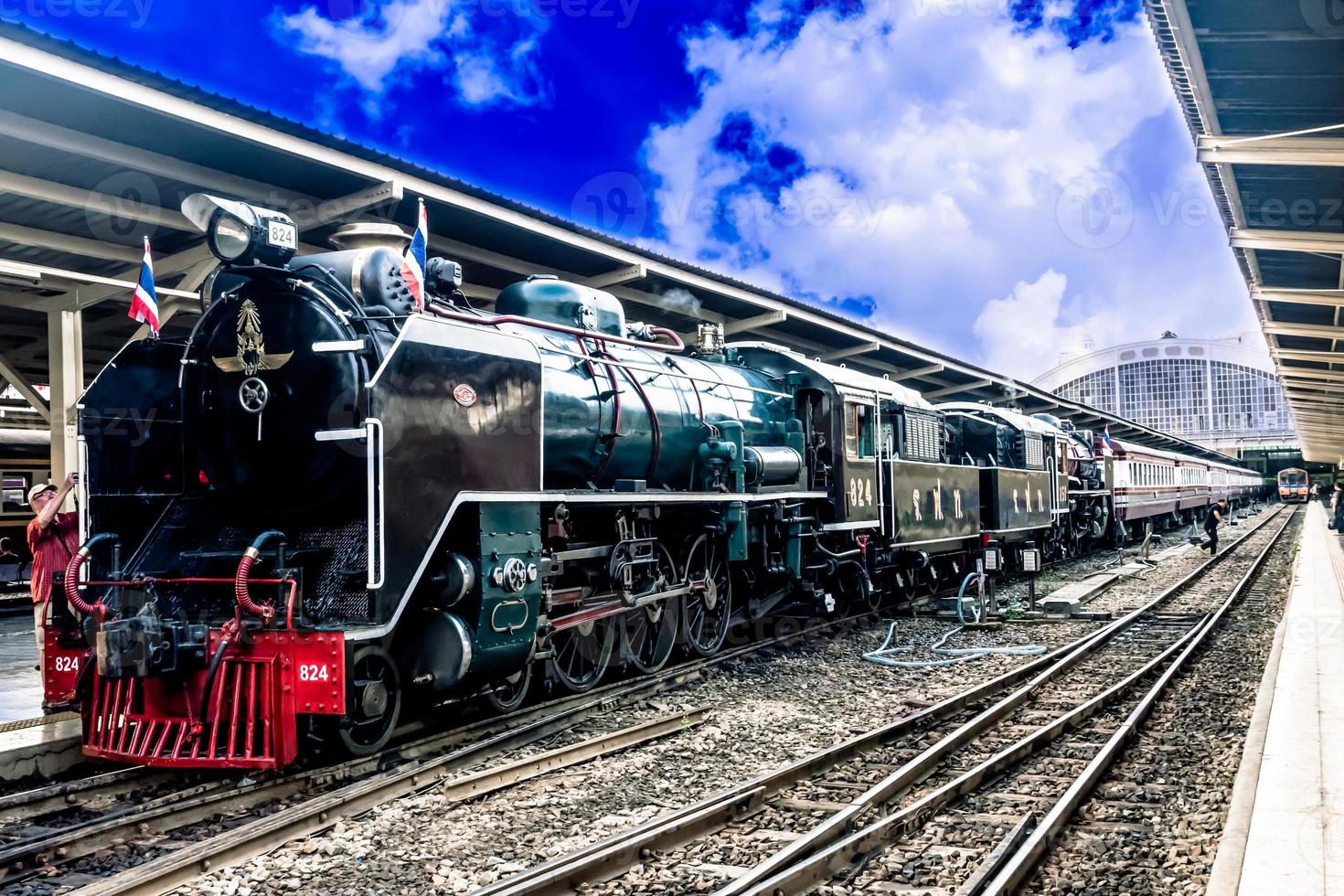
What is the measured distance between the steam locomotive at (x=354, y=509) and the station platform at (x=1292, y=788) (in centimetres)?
406

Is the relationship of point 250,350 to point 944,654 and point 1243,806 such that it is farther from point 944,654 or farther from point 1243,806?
point 944,654

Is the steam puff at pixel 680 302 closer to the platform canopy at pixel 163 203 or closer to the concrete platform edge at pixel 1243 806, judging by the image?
the platform canopy at pixel 163 203

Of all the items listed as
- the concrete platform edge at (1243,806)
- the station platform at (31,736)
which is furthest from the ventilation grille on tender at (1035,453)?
the station platform at (31,736)

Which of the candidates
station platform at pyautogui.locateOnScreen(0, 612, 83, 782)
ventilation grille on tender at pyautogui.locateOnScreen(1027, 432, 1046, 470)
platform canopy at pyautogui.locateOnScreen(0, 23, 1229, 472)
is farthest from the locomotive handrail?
ventilation grille on tender at pyautogui.locateOnScreen(1027, 432, 1046, 470)

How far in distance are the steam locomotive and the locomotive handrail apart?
0.6 inches

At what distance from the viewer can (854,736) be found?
22.4 ft

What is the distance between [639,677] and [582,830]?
3664mm

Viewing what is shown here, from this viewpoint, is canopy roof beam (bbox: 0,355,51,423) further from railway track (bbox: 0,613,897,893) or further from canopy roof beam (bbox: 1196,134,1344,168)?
canopy roof beam (bbox: 1196,134,1344,168)

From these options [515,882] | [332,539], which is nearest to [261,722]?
[332,539]

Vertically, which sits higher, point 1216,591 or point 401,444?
point 401,444

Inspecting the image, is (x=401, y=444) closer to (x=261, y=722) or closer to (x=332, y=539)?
(x=332, y=539)

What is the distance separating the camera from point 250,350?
639cm

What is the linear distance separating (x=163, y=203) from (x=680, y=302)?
656 centimetres

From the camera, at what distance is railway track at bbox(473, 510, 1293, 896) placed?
4.34m
